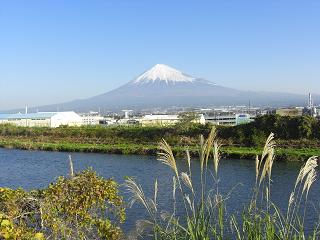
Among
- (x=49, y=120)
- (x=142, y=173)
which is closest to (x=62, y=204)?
(x=142, y=173)

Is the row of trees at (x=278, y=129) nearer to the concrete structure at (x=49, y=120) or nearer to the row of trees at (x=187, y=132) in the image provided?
the row of trees at (x=187, y=132)

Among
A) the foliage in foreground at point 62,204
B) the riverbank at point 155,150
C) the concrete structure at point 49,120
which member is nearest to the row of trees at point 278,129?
the riverbank at point 155,150

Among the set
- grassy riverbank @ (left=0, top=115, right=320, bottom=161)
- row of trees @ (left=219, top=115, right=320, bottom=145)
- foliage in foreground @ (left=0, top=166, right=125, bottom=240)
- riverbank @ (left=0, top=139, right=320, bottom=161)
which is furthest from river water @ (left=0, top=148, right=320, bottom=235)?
row of trees @ (left=219, top=115, right=320, bottom=145)

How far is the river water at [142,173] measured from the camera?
1495 centimetres

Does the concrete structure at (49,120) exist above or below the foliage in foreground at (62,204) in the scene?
below

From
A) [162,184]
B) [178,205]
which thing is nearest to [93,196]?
[178,205]

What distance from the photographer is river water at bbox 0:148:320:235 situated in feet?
49.1

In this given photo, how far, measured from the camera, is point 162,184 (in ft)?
62.1

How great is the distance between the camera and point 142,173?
22.4 meters

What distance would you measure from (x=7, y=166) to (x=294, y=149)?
1575cm

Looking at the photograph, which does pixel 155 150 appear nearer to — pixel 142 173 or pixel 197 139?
pixel 197 139

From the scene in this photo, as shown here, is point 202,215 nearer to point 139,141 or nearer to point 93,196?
point 93,196

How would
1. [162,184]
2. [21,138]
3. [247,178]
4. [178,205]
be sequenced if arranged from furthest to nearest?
[21,138] → [247,178] → [162,184] → [178,205]

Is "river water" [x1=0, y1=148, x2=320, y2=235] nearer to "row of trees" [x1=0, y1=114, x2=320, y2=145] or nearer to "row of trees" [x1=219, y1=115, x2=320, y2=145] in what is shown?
"row of trees" [x1=219, y1=115, x2=320, y2=145]
